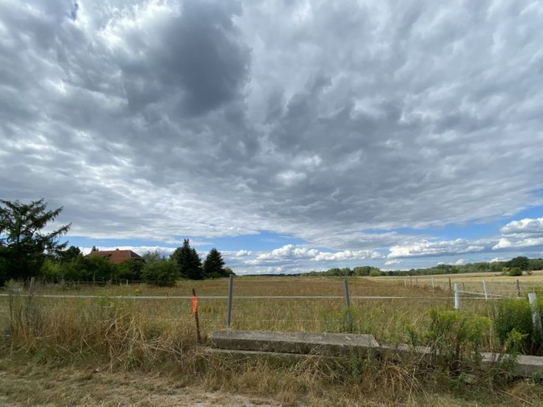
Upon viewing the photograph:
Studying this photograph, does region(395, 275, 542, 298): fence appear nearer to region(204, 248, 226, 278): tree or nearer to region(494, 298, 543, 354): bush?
region(494, 298, 543, 354): bush

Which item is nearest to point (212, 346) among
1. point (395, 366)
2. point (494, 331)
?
point (395, 366)

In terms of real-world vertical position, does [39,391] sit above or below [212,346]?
below

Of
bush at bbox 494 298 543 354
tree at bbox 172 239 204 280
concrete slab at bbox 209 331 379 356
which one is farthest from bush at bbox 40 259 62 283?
tree at bbox 172 239 204 280

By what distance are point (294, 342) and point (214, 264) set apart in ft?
328

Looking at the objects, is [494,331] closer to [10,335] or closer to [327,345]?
[327,345]

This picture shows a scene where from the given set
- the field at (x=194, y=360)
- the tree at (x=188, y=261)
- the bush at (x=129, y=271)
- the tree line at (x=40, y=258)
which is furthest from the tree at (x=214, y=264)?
the field at (x=194, y=360)

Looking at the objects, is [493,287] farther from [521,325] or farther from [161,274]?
[161,274]

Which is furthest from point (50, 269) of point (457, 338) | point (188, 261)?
point (188, 261)

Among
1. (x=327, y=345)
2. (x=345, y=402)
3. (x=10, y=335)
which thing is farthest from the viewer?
(x=10, y=335)

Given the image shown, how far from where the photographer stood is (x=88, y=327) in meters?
6.00

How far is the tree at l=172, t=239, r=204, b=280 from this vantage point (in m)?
86.2

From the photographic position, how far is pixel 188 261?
8712 cm

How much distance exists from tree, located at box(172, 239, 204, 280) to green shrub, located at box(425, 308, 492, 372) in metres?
85.1

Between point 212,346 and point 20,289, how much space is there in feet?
15.7
